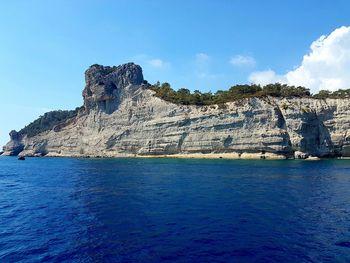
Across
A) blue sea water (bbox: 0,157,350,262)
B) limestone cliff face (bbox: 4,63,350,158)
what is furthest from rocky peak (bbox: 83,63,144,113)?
blue sea water (bbox: 0,157,350,262)

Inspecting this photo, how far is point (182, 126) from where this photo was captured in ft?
332

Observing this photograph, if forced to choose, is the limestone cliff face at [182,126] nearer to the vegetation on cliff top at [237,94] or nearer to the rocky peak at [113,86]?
the rocky peak at [113,86]

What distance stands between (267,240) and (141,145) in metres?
93.4

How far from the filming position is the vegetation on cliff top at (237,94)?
93812mm

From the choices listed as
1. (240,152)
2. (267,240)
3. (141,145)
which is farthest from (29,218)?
(141,145)

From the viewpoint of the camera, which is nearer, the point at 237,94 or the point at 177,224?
the point at 177,224

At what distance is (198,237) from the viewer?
17.3 meters

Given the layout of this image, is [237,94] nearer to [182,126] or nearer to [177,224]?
[182,126]

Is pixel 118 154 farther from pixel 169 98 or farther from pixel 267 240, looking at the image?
pixel 267 240

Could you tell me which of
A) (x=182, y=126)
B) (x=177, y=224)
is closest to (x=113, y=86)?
(x=182, y=126)

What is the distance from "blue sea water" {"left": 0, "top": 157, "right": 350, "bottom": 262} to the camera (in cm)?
1500

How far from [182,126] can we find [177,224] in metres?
81.5

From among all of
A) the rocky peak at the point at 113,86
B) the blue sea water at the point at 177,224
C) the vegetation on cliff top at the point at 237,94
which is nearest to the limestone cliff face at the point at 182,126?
the rocky peak at the point at 113,86

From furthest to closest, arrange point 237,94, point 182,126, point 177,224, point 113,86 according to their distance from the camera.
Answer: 1. point 113,86
2. point 237,94
3. point 182,126
4. point 177,224
